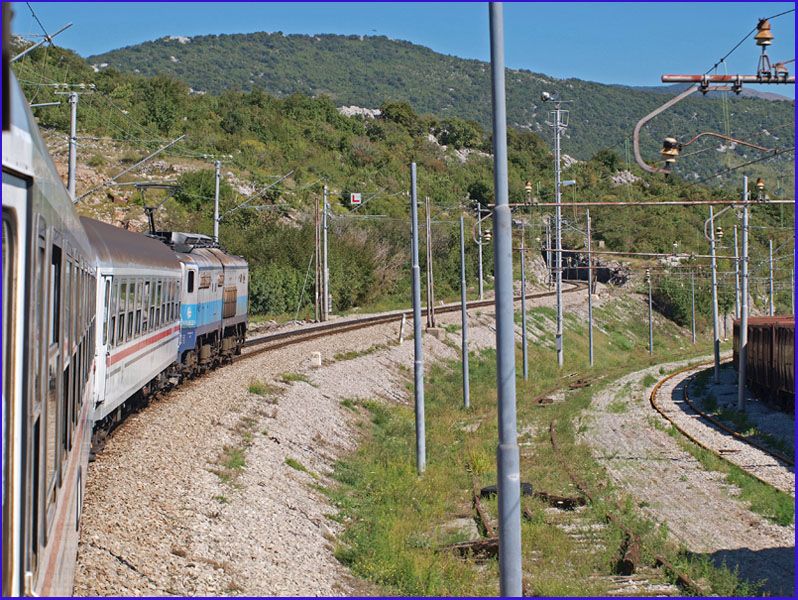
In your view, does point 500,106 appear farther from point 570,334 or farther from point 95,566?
point 570,334

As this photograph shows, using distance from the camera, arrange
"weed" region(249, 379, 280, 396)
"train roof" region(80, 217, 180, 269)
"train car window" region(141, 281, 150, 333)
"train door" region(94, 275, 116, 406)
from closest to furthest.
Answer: "train door" region(94, 275, 116, 406) < "train roof" region(80, 217, 180, 269) < "train car window" region(141, 281, 150, 333) < "weed" region(249, 379, 280, 396)

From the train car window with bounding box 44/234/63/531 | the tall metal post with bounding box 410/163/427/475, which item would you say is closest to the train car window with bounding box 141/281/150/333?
the tall metal post with bounding box 410/163/427/475

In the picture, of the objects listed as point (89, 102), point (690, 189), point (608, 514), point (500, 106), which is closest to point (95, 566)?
point (500, 106)

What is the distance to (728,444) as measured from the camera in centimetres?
2388

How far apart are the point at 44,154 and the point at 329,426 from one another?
705 inches

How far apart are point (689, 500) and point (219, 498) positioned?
28.0 feet

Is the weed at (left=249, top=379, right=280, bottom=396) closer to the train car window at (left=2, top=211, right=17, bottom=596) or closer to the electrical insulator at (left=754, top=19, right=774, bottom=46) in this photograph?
the electrical insulator at (left=754, top=19, right=774, bottom=46)

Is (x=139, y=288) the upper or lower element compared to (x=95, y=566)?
upper

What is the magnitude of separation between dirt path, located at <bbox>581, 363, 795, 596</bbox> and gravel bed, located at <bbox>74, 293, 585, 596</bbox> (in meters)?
4.77

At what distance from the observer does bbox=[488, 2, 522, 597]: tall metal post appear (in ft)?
25.7

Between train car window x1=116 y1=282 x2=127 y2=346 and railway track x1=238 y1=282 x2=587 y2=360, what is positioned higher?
train car window x1=116 y1=282 x2=127 y2=346

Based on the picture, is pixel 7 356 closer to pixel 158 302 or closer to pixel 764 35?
pixel 764 35

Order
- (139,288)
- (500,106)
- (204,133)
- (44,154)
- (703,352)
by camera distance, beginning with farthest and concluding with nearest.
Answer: (204,133), (703,352), (139,288), (500,106), (44,154)

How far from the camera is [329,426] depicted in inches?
874
